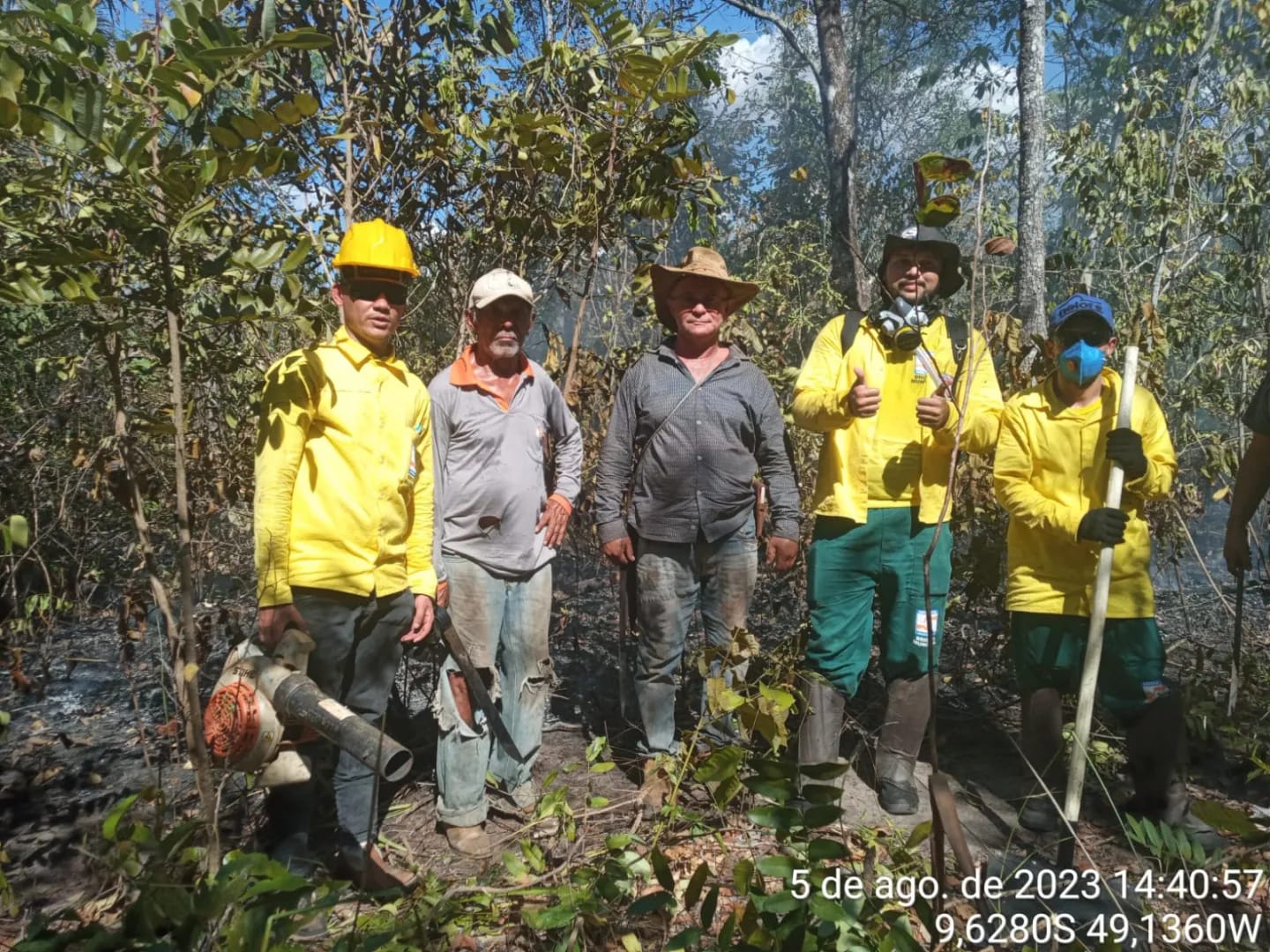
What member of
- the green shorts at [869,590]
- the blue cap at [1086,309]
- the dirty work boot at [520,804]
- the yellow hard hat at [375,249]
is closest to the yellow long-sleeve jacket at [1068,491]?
the blue cap at [1086,309]

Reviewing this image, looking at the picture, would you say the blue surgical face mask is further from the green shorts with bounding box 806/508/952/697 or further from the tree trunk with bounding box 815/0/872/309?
the tree trunk with bounding box 815/0/872/309

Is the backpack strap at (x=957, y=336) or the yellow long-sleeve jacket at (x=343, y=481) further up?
the backpack strap at (x=957, y=336)

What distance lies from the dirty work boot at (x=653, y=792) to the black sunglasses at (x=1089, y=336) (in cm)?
216

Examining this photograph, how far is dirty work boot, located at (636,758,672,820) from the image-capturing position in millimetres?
2904

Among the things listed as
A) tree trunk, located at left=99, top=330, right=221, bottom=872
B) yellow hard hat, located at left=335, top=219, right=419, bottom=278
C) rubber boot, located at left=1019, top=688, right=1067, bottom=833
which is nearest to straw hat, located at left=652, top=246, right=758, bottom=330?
yellow hard hat, located at left=335, top=219, right=419, bottom=278

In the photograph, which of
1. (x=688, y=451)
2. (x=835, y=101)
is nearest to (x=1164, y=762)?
(x=688, y=451)

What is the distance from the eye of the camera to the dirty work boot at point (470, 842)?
2.96m

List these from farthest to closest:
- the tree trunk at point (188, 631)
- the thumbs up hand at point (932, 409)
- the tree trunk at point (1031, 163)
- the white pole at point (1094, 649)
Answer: the tree trunk at point (1031, 163) → the thumbs up hand at point (932, 409) → the white pole at point (1094, 649) → the tree trunk at point (188, 631)

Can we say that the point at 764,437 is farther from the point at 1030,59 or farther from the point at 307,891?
the point at 1030,59

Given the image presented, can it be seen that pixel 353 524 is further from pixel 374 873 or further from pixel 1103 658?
pixel 1103 658

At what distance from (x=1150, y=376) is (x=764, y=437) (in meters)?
2.30

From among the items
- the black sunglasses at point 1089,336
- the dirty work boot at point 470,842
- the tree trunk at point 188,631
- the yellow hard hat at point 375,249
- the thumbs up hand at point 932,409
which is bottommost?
the dirty work boot at point 470,842

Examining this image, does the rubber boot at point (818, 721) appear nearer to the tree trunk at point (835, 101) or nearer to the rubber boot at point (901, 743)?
the rubber boot at point (901, 743)

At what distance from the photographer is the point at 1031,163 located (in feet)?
22.2
